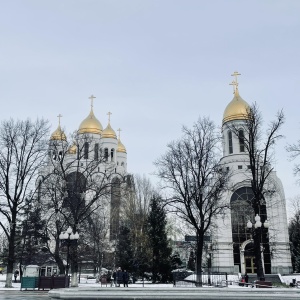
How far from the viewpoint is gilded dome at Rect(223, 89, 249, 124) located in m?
47.6

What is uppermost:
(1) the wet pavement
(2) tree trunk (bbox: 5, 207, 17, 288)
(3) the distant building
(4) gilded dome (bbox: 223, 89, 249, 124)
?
(4) gilded dome (bbox: 223, 89, 249, 124)

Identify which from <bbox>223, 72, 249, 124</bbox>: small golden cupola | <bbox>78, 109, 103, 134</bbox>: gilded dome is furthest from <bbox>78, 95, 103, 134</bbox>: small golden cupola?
<bbox>223, 72, 249, 124</bbox>: small golden cupola

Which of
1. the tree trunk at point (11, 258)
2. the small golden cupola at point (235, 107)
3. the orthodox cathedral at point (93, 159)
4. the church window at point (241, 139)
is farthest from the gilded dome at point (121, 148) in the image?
the tree trunk at point (11, 258)

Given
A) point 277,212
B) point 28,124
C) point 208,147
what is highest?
point 28,124

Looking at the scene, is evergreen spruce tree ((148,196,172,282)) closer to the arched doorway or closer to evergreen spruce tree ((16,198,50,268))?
evergreen spruce tree ((16,198,50,268))

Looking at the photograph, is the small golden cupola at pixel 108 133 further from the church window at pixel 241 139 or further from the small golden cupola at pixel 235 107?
the church window at pixel 241 139

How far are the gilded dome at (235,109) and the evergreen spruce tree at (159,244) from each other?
18759 mm

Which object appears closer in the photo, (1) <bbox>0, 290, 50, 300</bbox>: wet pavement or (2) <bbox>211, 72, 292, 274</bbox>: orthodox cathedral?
(1) <bbox>0, 290, 50, 300</bbox>: wet pavement

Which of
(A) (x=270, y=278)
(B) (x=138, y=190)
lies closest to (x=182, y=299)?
(A) (x=270, y=278)

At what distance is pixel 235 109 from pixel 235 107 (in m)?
0.32

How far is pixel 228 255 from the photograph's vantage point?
4153cm

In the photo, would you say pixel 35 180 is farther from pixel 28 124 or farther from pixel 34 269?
pixel 34 269

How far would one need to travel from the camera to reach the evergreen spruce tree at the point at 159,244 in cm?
3164

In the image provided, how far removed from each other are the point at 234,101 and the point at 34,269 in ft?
98.1
